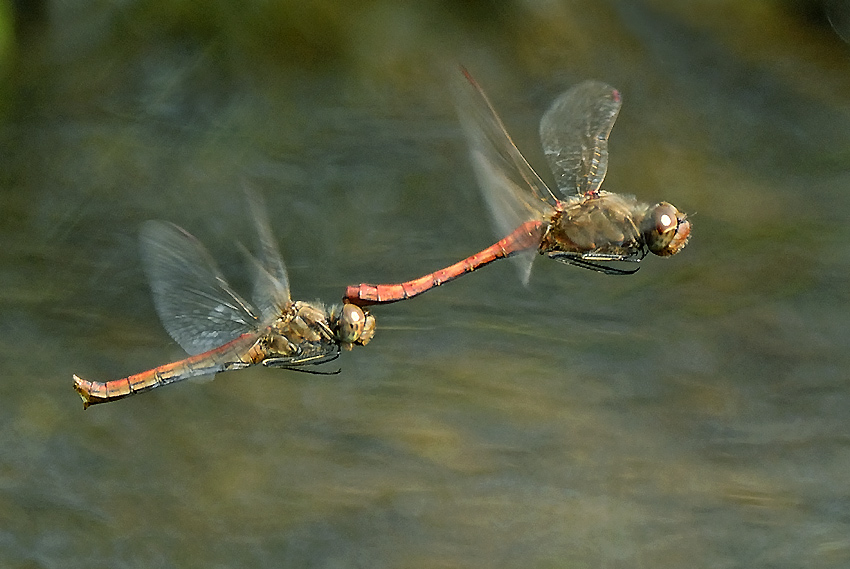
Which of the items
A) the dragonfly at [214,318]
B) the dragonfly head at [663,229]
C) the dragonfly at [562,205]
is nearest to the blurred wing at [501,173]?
the dragonfly at [562,205]

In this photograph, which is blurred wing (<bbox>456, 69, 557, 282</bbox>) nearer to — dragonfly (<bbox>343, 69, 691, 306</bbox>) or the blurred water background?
dragonfly (<bbox>343, 69, 691, 306</bbox>)

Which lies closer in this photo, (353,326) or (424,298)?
(353,326)

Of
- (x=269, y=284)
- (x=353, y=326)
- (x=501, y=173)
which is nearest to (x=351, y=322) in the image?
(x=353, y=326)

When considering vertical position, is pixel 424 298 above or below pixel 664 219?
above

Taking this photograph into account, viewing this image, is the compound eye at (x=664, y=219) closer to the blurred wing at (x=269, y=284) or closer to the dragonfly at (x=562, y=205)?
the dragonfly at (x=562, y=205)

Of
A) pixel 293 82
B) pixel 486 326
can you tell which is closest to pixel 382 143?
pixel 293 82

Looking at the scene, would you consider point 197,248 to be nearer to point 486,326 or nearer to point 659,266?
point 486,326

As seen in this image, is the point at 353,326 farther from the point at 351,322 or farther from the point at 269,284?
the point at 269,284
